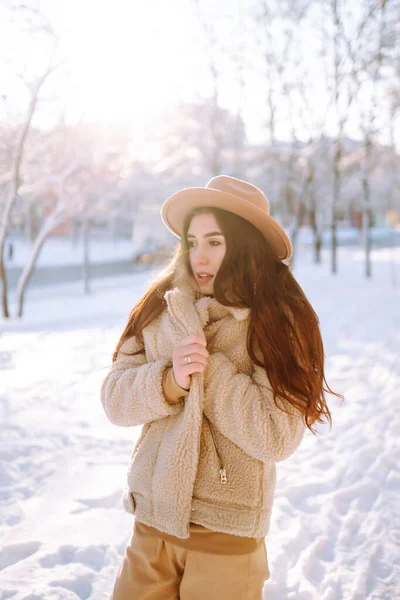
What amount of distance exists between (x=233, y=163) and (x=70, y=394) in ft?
46.8

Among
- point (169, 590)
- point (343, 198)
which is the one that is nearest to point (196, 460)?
point (169, 590)

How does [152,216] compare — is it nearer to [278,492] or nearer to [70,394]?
[70,394]

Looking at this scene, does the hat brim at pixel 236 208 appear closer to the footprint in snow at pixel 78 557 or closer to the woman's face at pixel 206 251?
the woman's face at pixel 206 251

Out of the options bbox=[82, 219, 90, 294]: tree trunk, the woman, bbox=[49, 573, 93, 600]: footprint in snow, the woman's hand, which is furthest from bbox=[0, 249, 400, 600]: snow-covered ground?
bbox=[82, 219, 90, 294]: tree trunk

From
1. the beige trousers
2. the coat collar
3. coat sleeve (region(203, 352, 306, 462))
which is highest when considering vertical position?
the coat collar

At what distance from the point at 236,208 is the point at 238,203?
2 centimetres

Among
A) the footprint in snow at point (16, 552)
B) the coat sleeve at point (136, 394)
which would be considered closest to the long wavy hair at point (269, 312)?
the coat sleeve at point (136, 394)

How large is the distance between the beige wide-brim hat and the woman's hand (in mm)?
405

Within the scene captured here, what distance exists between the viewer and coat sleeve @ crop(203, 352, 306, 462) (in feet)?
4.43

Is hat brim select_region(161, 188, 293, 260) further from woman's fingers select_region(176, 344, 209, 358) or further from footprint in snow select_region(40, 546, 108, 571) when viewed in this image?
footprint in snow select_region(40, 546, 108, 571)

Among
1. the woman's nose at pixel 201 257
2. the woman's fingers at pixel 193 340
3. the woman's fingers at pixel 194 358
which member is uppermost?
the woman's nose at pixel 201 257

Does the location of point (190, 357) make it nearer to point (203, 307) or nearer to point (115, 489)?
point (203, 307)

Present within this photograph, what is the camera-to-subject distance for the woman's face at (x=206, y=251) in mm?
1548

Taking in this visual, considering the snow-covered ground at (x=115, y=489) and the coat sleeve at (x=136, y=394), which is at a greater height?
the coat sleeve at (x=136, y=394)
